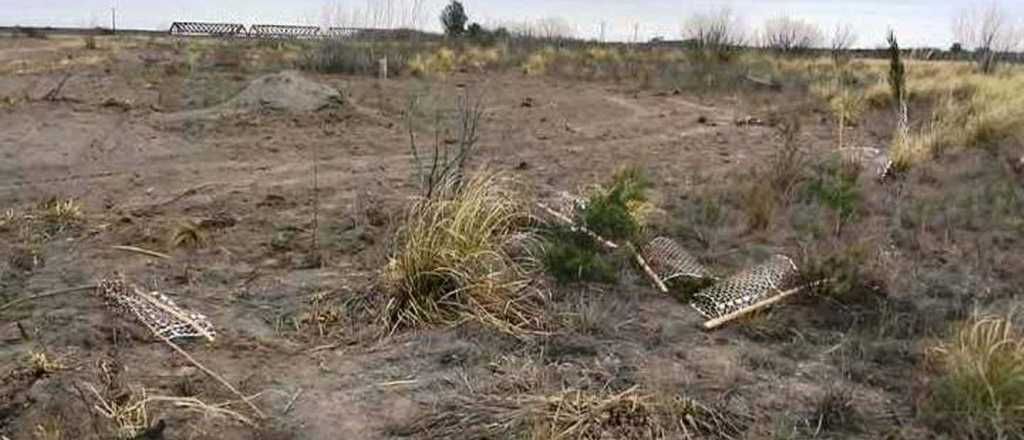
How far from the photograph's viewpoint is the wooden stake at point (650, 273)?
5.07 metres

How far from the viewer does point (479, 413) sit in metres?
3.56

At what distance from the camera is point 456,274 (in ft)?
15.1

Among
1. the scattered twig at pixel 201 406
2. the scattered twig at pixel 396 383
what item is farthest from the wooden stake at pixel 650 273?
the scattered twig at pixel 201 406

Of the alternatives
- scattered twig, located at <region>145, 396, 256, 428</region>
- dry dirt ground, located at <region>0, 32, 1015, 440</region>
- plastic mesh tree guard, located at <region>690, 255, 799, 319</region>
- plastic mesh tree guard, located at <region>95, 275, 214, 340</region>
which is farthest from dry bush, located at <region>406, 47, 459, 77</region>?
scattered twig, located at <region>145, 396, 256, 428</region>

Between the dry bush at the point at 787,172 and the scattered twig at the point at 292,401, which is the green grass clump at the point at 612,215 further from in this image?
the scattered twig at the point at 292,401

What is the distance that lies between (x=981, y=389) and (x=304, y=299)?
122 inches

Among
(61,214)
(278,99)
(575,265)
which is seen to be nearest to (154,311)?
(575,265)

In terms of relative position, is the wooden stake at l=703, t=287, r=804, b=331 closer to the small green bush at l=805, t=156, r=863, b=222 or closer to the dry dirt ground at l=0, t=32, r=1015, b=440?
the dry dirt ground at l=0, t=32, r=1015, b=440

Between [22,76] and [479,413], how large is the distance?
15.9 m

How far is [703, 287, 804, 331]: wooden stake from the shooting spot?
4.57m

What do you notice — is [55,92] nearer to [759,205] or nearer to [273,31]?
[759,205]

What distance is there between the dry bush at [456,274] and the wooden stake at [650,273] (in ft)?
2.10

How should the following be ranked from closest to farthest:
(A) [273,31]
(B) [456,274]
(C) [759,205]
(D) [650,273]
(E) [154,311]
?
1. (E) [154,311]
2. (B) [456,274]
3. (D) [650,273]
4. (C) [759,205]
5. (A) [273,31]

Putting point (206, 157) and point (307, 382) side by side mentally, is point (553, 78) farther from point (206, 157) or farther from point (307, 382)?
point (307, 382)
